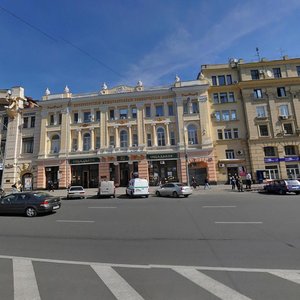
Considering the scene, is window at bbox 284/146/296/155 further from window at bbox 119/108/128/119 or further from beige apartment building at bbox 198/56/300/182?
window at bbox 119/108/128/119

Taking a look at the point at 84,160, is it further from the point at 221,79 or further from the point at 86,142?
the point at 221,79

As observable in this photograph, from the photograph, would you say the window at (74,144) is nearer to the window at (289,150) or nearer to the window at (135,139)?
the window at (135,139)

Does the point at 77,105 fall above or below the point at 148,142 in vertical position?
above

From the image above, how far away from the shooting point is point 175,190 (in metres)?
24.4

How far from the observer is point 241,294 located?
4.21 m

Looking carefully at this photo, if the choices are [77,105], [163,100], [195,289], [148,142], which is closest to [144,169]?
[148,142]

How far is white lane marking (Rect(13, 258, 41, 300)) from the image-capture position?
4384 millimetres

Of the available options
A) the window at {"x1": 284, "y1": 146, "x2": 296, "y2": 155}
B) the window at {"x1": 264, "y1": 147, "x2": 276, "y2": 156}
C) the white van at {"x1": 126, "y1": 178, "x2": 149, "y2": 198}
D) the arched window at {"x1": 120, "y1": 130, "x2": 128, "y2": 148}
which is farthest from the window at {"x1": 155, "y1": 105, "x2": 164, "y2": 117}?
the window at {"x1": 284, "y1": 146, "x2": 296, "y2": 155}

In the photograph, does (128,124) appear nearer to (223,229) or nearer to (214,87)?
(214,87)

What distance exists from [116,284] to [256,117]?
36230 mm

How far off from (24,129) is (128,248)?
1523 inches

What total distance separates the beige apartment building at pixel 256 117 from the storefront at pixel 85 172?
704 inches

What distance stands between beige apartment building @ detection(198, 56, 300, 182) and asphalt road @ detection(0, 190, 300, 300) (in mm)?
25758

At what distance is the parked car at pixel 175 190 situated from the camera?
78.5ft
